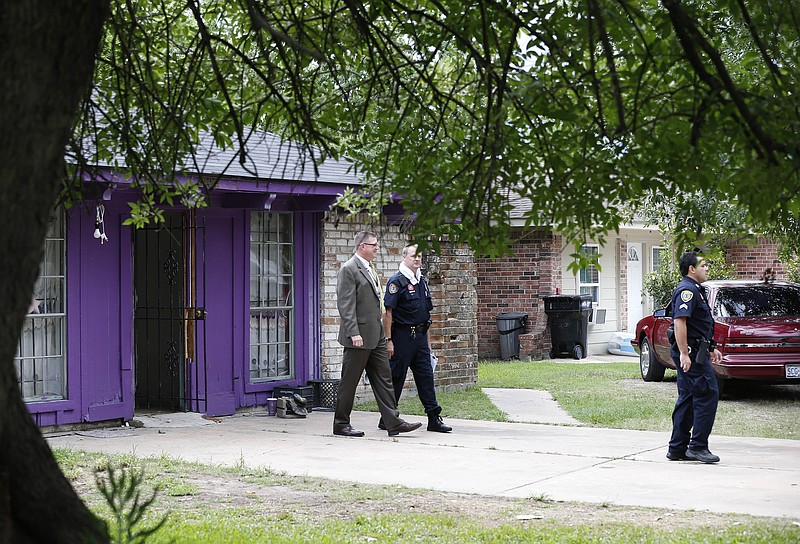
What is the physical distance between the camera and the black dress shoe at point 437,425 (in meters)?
11.8

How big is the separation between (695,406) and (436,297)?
6.49m

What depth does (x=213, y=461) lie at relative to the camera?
9.81 meters

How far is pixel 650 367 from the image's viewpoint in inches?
728

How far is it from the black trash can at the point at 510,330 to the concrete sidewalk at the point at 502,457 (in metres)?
10.7

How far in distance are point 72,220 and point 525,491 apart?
19.9ft

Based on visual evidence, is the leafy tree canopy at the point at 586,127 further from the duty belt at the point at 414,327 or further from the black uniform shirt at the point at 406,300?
the duty belt at the point at 414,327

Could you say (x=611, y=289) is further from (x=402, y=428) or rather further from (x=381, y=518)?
(x=381, y=518)

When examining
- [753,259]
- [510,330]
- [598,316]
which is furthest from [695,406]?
[753,259]

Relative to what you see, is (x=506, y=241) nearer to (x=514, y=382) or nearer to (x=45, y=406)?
(x=45, y=406)

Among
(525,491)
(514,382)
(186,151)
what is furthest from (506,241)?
(514,382)

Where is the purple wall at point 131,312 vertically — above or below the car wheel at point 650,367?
above

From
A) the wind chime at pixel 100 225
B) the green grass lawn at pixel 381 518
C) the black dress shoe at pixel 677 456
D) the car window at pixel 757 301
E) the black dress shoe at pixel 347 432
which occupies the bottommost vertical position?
the green grass lawn at pixel 381 518

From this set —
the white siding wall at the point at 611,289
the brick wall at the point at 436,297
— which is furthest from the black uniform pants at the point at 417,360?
the white siding wall at the point at 611,289

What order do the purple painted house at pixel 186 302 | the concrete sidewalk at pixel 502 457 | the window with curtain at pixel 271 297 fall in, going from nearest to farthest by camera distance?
the concrete sidewalk at pixel 502 457 → the purple painted house at pixel 186 302 → the window with curtain at pixel 271 297
